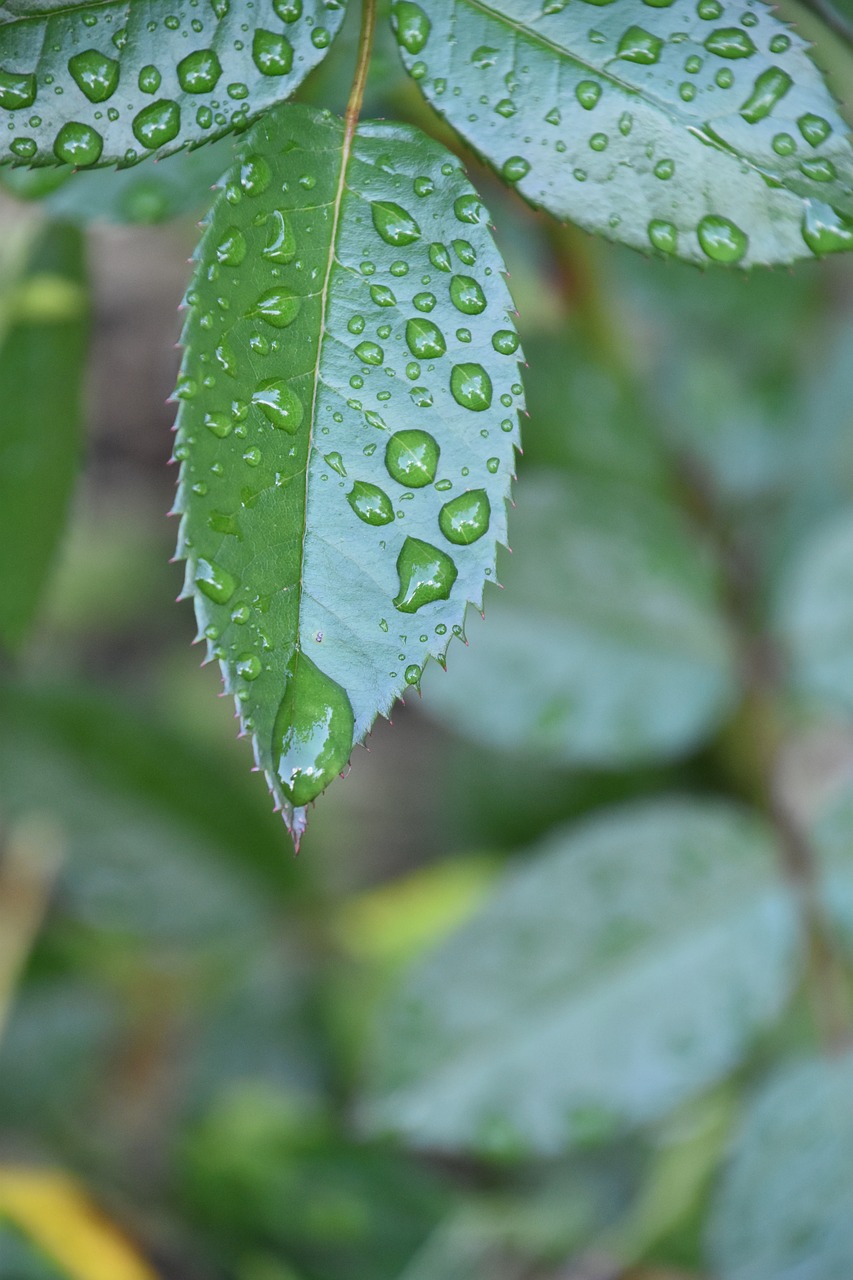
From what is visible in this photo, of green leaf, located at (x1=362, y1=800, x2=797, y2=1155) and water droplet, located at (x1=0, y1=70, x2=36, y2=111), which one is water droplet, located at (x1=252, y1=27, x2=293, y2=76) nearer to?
water droplet, located at (x1=0, y1=70, x2=36, y2=111)

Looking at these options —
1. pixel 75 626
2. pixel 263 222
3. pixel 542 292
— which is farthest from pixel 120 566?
pixel 263 222

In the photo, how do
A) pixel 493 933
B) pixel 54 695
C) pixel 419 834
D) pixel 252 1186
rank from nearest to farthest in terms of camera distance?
1. pixel 493 933
2. pixel 252 1186
3. pixel 54 695
4. pixel 419 834

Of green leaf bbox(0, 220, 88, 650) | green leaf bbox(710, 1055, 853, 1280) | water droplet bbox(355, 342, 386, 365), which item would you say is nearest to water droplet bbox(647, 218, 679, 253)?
water droplet bbox(355, 342, 386, 365)

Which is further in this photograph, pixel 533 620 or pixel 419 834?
pixel 419 834

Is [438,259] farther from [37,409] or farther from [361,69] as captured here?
[37,409]

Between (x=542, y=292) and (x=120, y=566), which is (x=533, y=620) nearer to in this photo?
(x=542, y=292)

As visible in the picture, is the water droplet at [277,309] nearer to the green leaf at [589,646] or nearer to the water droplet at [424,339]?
the water droplet at [424,339]
